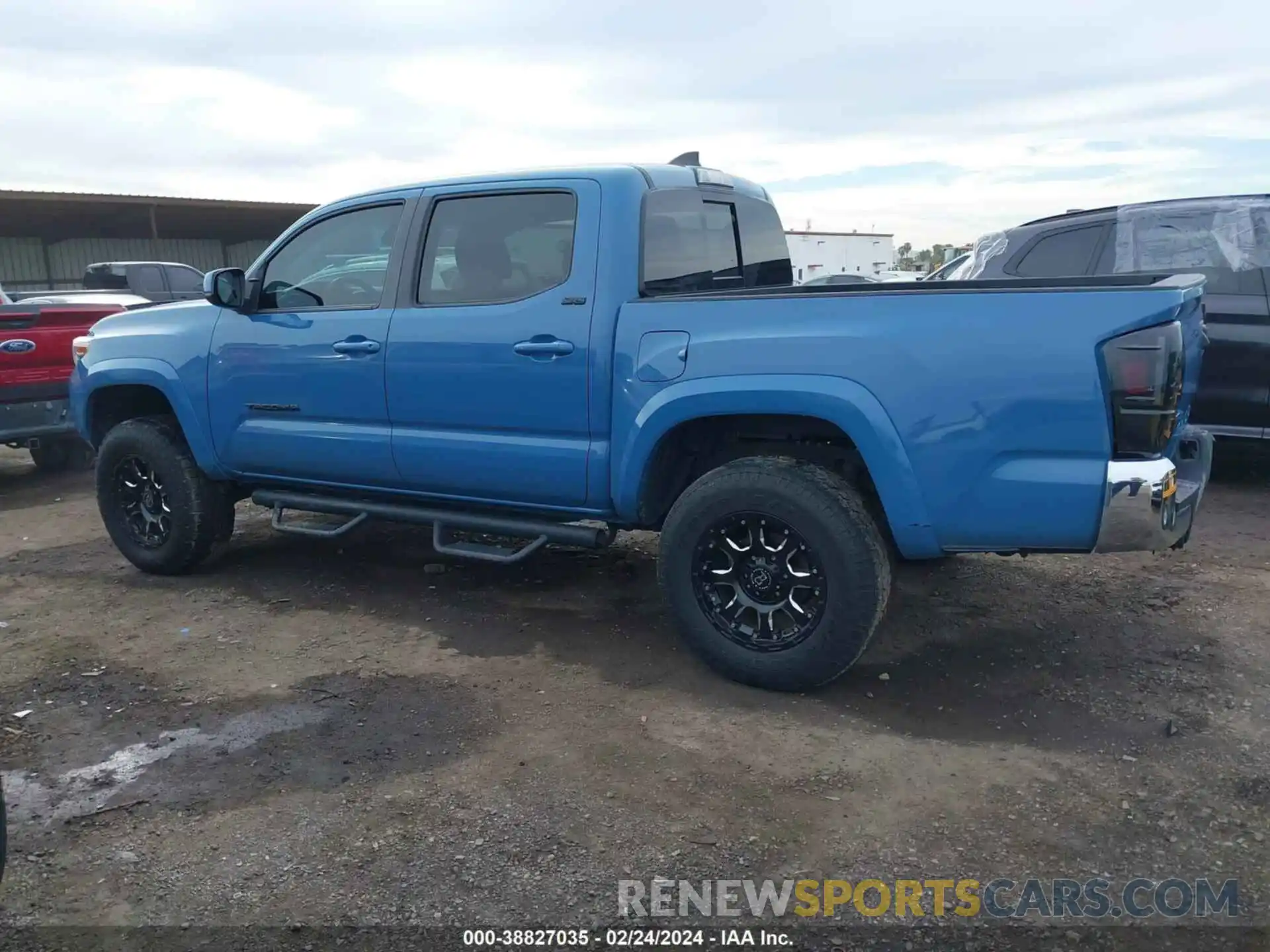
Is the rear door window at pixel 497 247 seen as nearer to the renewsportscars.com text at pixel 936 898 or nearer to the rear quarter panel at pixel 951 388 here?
the rear quarter panel at pixel 951 388

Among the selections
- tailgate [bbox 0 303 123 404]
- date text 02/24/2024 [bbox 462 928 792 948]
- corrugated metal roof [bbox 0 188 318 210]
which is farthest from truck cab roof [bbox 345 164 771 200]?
corrugated metal roof [bbox 0 188 318 210]

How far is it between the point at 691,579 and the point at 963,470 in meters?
1.10

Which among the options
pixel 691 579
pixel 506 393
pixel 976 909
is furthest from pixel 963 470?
pixel 506 393

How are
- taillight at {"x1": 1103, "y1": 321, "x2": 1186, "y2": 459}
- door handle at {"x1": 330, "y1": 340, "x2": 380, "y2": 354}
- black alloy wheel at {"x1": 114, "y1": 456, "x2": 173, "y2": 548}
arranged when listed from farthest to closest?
black alloy wheel at {"x1": 114, "y1": 456, "x2": 173, "y2": 548} → door handle at {"x1": 330, "y1": 340, "x2": 380, "y2": 354} → taillight at {"x1": 1103, "y1": 321, "x2": 1186, "y2": 459}

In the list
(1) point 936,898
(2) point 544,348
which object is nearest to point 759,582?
(2) point 544,348

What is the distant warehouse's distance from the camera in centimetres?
2183

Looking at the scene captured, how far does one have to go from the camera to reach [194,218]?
979 inches

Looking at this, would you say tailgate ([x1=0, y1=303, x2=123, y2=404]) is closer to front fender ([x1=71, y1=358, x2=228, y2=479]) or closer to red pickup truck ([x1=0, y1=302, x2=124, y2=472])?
red pickup truck ([x1=0, y1=302, x2=124, y2=472])

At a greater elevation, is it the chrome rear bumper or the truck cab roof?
the truck cab roof

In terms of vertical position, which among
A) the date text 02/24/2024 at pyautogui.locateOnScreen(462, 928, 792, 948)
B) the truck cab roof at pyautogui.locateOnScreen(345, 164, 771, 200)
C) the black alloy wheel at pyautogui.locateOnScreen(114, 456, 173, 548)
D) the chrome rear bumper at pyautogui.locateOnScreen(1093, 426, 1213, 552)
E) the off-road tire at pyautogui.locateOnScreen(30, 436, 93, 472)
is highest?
the truck cab roof at pyautogui.locateOnScreen(345, 164, 771, 200)

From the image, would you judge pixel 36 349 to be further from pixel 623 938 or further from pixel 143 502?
pixel 623 938

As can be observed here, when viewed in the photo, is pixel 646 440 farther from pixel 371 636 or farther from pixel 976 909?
pixel 976 909

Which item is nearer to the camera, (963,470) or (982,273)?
(963,470)

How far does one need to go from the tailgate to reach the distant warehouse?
47.8 feet
